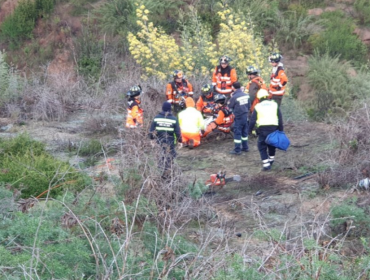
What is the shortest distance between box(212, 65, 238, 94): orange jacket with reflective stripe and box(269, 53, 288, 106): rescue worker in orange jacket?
100cm

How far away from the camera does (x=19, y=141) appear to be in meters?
13.6

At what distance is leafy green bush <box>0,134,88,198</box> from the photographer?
1059cm

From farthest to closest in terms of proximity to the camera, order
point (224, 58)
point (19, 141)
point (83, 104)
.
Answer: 1. point (83, 104)
2. point (224, 58)
3. point (19, 141)

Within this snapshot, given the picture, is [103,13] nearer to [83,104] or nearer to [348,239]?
[83,104]

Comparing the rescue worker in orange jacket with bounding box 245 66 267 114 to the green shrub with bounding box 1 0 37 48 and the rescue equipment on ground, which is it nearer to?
the rescue equipment on ground

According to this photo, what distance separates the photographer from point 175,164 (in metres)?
10.0

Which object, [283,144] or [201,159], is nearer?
[283,144]

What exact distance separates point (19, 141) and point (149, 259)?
773 centimetres

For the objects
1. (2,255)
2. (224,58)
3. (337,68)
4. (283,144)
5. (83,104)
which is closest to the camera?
(2,255)

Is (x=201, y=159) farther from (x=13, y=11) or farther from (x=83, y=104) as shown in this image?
(x=13, y=11)

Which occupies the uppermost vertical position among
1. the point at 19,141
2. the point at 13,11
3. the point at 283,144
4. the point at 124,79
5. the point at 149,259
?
the point at 149,259

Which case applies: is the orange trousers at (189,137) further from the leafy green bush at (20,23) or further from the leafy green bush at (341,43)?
the leafy green bush at (20,23)

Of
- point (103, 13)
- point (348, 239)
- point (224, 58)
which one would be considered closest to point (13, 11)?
point (103, 13)

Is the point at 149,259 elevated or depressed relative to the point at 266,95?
elevated
